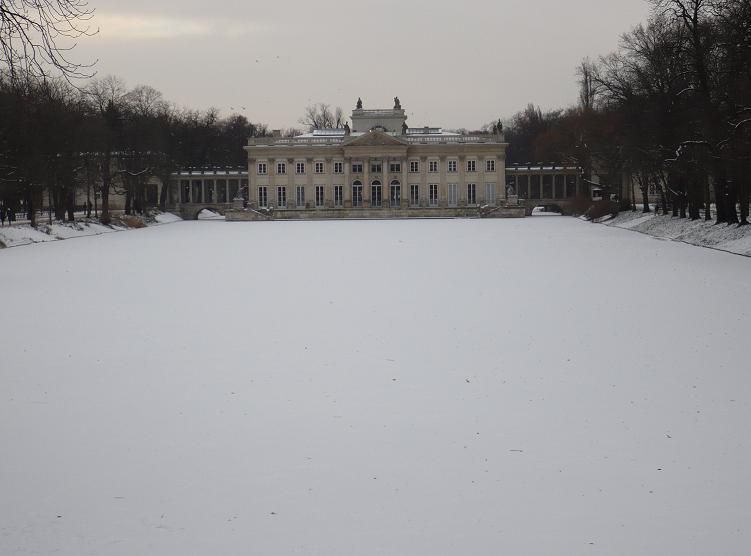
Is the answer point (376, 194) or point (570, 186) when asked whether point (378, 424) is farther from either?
point (570, 186)

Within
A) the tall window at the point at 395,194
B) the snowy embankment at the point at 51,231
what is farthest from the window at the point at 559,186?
the snowy embankment at the point at 51,231

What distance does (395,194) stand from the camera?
9050 centimetres

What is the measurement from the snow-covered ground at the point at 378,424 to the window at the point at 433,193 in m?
72.4

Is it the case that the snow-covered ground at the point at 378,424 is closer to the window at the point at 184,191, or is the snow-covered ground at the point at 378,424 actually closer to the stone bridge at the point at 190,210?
the stone bridge at the point at 190,210

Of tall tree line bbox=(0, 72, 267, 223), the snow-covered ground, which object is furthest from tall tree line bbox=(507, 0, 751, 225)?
tall tree line bbox=(0, 72, 267, 223)

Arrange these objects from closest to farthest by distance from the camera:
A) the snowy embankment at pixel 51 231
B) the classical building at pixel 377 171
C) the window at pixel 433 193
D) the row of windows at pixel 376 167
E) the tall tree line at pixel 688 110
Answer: the tall tree line at pixel 688 110
the snowy embankment at pixel 51 231
the classical building at pixel 377 171
the row of windows at pixel 376 167
the window at pixel 433 193

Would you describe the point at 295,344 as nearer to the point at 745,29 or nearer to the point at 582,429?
the point at 582,429

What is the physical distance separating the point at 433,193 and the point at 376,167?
6.39 metres

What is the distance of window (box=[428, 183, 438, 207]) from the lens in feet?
297

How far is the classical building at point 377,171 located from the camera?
89000 millimetres

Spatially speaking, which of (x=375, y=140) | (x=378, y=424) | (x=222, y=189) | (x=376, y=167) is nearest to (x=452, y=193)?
(x=376, y=167)

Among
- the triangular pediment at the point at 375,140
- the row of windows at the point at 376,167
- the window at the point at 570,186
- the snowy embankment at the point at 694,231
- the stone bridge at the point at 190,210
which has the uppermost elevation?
the triangular pediment at the point at 375,140

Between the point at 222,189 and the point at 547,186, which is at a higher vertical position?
the point at 222,189

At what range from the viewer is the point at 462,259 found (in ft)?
93.6
